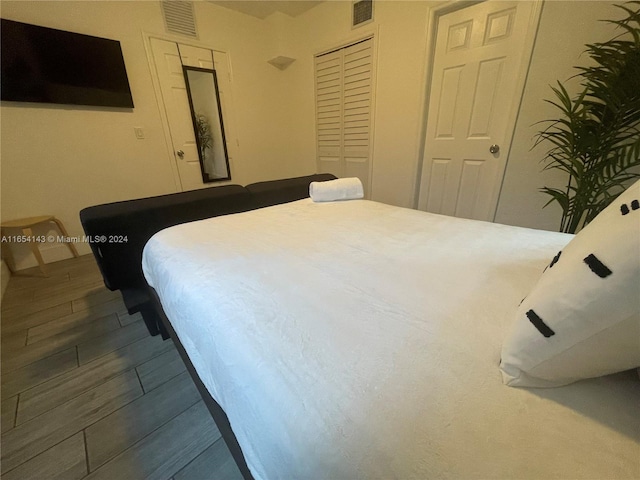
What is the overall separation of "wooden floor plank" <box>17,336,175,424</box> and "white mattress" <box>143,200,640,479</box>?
25.7 inches

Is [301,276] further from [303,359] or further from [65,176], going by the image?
[65,176]

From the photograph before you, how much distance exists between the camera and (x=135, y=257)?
1.38m

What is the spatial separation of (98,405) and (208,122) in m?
2.99

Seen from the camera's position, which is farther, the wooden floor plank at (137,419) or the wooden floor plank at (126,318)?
the wooden floor plank at (126,318)

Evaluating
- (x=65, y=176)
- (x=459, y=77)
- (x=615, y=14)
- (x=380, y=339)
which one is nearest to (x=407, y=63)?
(x=459, y=77)

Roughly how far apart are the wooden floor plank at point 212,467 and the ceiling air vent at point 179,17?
3613 mm

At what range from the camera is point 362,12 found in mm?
2506

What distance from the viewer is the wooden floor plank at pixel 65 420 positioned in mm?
880

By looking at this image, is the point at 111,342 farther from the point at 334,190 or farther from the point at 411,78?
the point at 411,78

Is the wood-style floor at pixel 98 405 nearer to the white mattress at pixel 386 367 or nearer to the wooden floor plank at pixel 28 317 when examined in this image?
the wooden floor plank at pixel 28 317

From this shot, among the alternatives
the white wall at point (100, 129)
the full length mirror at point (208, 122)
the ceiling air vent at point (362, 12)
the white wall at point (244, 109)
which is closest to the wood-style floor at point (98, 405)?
the white wall at point (100, 129)

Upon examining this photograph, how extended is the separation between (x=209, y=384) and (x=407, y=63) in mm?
2940

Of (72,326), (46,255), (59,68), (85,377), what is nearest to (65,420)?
(85,377)

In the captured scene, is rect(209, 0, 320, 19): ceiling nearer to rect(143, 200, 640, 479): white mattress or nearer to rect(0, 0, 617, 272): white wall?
rect(0, 0, 617, 272): white wall
